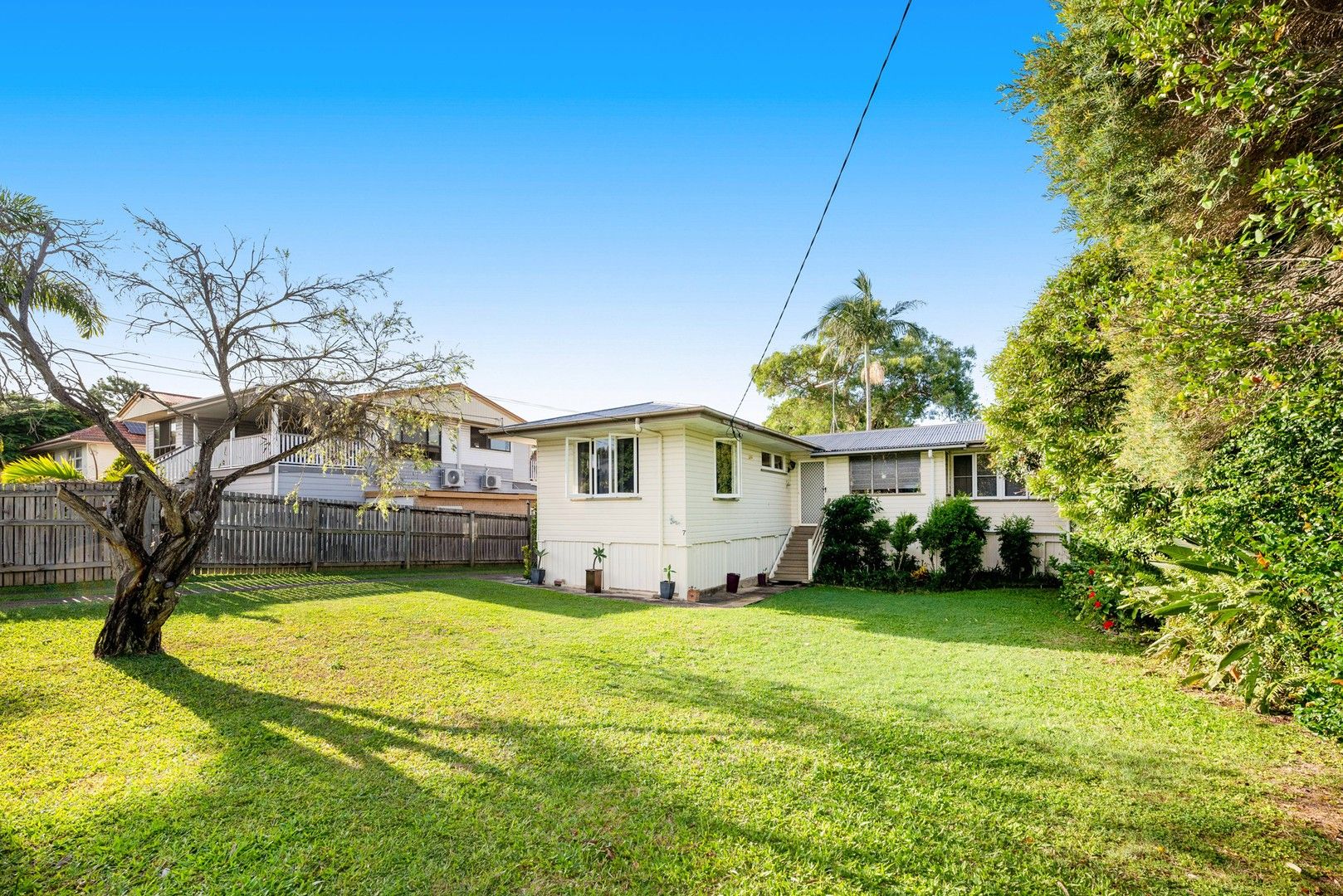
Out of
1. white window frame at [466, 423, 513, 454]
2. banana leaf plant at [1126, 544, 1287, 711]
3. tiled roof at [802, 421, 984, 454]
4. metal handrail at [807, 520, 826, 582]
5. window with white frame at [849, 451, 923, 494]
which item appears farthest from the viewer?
white window frame at [466, 423, 513, 454]

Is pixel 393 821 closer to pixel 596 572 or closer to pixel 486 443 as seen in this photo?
pixel 596 572

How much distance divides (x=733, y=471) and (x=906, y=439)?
6.54m

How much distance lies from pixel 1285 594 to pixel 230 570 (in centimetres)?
1533

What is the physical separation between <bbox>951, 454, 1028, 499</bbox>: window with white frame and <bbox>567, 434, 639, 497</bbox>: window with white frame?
31.3 ft

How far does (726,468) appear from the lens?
43.5ft

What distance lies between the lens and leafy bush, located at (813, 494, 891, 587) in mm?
15273

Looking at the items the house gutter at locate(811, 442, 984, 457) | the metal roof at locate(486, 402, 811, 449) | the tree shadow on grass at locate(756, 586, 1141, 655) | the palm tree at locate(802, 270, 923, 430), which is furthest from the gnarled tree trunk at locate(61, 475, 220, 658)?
the palm tree at locate(802, 270, 923, 430)

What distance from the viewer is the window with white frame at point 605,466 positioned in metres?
12.1

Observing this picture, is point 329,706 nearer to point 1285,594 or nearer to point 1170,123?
point 1285,594

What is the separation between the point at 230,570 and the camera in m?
11.9

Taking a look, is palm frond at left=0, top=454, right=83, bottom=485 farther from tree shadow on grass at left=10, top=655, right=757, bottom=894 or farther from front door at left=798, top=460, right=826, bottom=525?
front door at left=798, top=460, right=826, bottom=525

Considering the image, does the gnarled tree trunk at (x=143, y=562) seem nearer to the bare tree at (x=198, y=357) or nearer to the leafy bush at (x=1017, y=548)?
the bare tree at (x=198, y=357)

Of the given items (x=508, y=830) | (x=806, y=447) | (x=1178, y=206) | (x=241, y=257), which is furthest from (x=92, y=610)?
(x=806, y=447)

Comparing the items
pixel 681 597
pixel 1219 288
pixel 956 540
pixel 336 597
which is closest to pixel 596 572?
pixel 681 597
